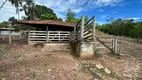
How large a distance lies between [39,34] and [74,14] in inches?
1236

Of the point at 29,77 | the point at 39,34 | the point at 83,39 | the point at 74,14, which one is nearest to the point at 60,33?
the point at 39,34

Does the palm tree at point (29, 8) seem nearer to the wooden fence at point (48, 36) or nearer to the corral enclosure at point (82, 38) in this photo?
the wooden fence at point (48, 36)

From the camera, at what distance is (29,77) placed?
4.70 m

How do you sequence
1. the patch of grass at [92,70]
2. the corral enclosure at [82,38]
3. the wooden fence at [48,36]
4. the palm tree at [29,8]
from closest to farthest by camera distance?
the patch of grass at [92,70], the corral enclosure at [82,38], the wooden fence at [48,36], the palm tree at [29,8]

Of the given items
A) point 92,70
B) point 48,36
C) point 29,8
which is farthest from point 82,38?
point 29,8

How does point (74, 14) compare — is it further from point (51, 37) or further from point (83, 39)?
point (83, 39)

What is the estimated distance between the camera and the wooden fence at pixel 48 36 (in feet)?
37.7

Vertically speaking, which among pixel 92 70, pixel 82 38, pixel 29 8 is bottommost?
pixel 92 70

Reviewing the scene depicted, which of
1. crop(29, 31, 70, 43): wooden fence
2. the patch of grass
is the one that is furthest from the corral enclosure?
the patch of grass

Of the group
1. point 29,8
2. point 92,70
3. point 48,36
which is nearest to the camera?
point 92,70

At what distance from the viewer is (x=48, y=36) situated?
1147 centimetres

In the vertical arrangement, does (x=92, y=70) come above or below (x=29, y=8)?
below

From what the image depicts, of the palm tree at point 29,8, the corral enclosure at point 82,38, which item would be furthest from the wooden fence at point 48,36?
the palm tree at point 29,8

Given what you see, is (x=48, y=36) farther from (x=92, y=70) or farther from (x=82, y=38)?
(x=92, y=70)
